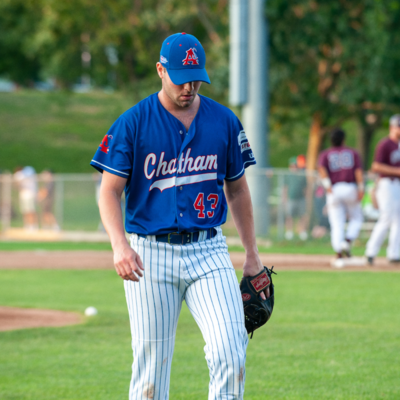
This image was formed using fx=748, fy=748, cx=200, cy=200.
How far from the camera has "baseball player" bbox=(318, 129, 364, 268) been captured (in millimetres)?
12367

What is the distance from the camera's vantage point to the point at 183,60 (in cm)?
373

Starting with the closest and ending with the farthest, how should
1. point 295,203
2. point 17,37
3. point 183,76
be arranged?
1. point 183,76
2. point 295,203
3. point 17,37

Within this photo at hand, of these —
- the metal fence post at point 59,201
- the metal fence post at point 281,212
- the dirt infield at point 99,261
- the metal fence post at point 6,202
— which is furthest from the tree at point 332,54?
the metal fence post at point 6,202

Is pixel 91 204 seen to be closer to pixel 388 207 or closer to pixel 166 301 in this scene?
pixel 388 207

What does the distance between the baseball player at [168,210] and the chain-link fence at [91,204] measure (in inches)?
564

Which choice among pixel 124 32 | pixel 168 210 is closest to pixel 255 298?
pixel 168 210

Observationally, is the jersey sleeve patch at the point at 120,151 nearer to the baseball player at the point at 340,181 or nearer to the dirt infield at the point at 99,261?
the baseball player at the point at 340,181

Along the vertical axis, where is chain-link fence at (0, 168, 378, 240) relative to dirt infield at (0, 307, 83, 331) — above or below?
above

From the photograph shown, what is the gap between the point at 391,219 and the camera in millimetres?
12203

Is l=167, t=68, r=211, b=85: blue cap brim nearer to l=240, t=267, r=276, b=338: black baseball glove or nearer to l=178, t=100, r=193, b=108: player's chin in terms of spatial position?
l=178, t=100, r=193, b=108: player's chin

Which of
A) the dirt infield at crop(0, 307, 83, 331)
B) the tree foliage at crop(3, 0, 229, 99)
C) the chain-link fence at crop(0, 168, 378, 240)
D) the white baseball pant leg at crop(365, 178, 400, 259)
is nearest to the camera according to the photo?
the dirt infield at crop(0, 307, 83, 331)

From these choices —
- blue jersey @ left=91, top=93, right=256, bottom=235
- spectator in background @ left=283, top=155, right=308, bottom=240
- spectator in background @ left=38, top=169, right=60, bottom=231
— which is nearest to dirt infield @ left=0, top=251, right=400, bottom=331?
spectator in background @ left=283, top=155, right=308, bottom=240

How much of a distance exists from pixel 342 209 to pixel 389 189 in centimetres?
88

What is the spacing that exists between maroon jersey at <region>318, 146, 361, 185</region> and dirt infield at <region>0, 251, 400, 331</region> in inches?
60.6
